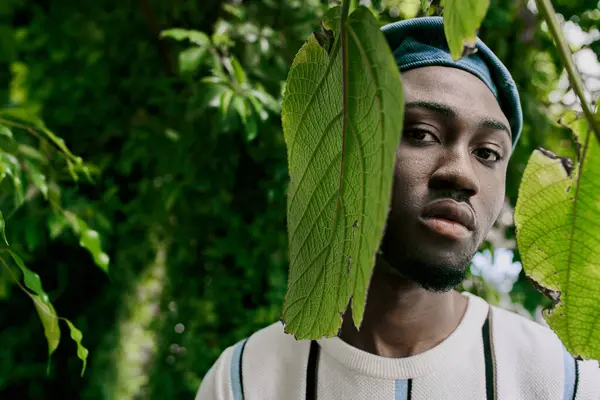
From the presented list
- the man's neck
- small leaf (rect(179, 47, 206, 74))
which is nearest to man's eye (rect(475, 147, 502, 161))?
the man's neck

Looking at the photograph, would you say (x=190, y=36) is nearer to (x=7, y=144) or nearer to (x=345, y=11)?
(x=7, y=144)

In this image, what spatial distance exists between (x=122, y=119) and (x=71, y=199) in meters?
0.42

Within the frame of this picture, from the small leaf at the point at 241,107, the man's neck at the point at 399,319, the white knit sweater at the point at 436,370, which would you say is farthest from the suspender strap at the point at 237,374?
the small leaf at the point at 241,107

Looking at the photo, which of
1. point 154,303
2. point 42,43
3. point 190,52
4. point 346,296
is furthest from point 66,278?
point 346,296

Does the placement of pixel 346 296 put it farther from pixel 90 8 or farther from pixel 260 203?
pixel 90 8

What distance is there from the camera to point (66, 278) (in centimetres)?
184

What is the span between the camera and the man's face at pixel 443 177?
1.74 ft

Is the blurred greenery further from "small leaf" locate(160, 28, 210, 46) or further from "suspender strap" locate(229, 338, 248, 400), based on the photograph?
"suspender strap" locate(229, 338, 248, 400)

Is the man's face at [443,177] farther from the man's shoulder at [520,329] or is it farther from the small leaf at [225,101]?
the small leaf at [225,101]

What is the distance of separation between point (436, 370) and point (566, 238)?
0.40 metres

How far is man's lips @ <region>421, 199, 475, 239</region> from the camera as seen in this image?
1.73 ft

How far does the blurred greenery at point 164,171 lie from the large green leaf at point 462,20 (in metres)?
0.89

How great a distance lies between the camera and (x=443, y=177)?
0.53 m

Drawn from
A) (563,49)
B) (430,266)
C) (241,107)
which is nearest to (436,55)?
(430,266)
